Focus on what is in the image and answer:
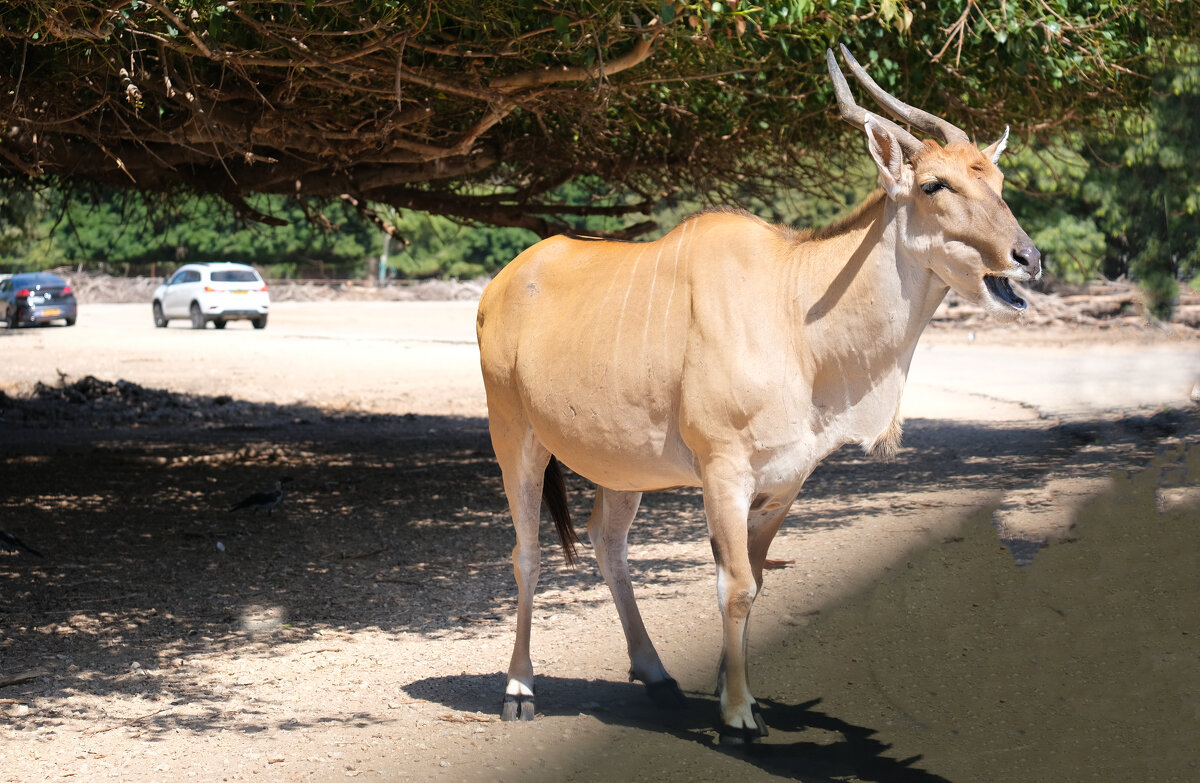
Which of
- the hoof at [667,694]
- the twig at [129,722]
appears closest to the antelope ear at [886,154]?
the hoof at [667,694]

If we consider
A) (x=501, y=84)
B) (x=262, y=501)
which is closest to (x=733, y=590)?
(x=501, y=84)

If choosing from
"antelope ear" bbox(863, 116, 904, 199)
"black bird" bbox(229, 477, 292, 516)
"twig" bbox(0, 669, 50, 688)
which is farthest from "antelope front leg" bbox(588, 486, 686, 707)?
"black bird" bbox(229, 477, 292, 516)

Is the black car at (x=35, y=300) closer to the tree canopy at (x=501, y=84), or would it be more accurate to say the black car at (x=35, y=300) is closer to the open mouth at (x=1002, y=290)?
the tree canopy at (x=501, y=84)

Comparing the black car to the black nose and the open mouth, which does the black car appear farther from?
the black nose

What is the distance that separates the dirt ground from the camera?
5.03 metres

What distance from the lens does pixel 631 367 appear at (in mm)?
5207

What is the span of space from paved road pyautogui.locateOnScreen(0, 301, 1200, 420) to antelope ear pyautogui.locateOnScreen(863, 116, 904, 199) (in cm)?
1303

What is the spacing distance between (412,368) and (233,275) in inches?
553

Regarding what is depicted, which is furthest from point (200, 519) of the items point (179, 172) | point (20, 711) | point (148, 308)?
point (148, 308)

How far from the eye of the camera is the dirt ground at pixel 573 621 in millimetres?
5027

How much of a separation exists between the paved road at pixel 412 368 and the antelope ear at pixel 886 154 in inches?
513

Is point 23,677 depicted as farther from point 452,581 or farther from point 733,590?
point 733,590

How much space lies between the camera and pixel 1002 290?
14.7 feet

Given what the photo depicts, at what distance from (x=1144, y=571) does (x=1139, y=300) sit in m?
23.4
